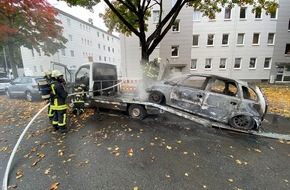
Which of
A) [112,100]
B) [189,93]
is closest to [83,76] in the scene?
[112,100]

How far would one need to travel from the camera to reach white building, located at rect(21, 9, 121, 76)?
2793cm

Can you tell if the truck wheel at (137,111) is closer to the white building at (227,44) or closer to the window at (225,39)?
the white building at (227,44)

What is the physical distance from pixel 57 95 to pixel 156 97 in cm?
332

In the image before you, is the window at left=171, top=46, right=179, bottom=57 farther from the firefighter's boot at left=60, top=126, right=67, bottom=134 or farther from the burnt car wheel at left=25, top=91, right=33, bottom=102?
the firefighter's boot at left=60, top=126, right=67, bottom=134

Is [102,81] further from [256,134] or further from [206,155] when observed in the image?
[256,134]

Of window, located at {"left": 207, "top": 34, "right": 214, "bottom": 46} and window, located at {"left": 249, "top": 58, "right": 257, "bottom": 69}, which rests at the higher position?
window, located at {"left": 207, "top": 34, "right": 214, "bottom": 46}

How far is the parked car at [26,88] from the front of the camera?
32.3 ft

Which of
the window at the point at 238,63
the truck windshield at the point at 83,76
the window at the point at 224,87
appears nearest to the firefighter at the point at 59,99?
the truck windshield at the point at 83,76

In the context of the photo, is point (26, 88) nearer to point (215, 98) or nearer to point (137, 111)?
point (137, 111)

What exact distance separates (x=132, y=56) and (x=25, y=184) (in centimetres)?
1979

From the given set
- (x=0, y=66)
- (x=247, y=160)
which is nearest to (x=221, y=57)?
(x=247, y=160)

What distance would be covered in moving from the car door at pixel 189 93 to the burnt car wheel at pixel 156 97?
0.38 m

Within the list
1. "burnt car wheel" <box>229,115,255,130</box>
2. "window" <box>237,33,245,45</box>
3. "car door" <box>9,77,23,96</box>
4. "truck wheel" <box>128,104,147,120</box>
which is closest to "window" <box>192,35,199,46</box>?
"window" <box>237,33,245,45</box>

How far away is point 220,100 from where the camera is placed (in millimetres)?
4906
